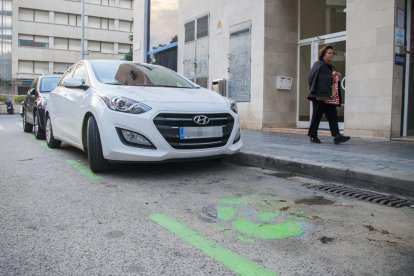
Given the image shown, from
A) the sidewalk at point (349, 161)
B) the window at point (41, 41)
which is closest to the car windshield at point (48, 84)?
the sidewalk at point (349, 161)

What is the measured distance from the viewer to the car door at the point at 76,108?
19.5 feet

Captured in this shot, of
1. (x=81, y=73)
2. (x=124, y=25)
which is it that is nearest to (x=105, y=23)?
(x=124, y=25)

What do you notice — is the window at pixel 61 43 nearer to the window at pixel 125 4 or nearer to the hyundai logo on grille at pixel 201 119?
the window at pixel 125 4

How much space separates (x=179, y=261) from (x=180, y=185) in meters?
2.18

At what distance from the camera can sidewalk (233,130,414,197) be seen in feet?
15.0

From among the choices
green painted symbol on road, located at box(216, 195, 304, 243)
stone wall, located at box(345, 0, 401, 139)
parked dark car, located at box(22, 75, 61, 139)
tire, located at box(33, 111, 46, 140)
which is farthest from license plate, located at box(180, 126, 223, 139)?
tire, located at box(33, 111, 46, 140)

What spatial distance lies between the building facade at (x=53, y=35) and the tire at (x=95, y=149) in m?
46.6

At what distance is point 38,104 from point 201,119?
555 centimetres

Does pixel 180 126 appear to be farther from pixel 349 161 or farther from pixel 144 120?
pixel 349 161

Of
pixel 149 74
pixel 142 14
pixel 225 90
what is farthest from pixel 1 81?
pixel 149 74

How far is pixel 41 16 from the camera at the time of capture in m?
52.1

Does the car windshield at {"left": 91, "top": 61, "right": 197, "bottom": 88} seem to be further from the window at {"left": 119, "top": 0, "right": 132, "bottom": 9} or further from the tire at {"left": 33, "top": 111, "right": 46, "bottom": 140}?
the window at {"left": 119, "top": 0, "right": 132, "bottom": 9}

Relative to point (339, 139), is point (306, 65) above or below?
above

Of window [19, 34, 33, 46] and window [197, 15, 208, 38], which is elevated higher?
window [19, 34, 33, 46]
